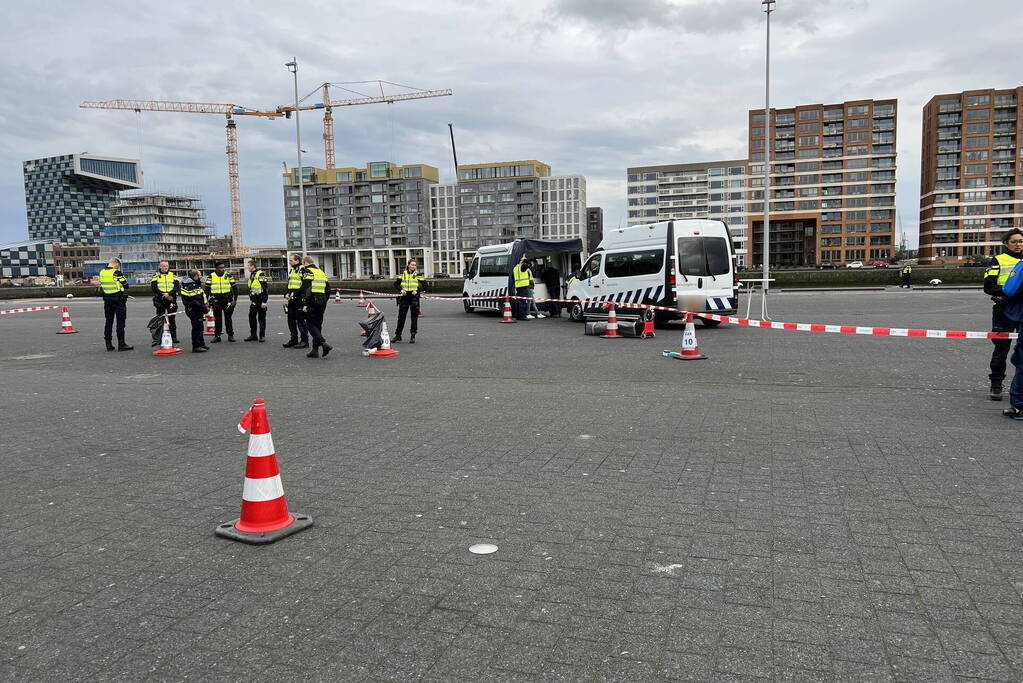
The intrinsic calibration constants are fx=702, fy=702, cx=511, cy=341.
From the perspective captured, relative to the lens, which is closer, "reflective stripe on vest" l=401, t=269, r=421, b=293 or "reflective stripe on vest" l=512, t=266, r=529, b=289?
"reflective stripe on vest" l=401, t=269, r=421, b=293

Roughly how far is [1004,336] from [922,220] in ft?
506

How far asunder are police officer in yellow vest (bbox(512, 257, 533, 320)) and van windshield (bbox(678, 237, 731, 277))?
5521 mm

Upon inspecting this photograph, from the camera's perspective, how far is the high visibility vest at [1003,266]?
722 cm

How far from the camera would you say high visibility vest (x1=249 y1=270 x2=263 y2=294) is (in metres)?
15.4

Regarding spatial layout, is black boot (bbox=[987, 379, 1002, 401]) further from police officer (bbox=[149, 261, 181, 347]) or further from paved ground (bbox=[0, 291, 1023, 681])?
police officer (bbox=[149, 261, 181, 347])

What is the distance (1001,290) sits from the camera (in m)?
7.23

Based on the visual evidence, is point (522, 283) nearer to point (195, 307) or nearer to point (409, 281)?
point (409, 281)

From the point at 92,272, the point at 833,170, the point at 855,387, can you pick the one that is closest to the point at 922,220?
the point at 833,170

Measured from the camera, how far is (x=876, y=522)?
4074mm

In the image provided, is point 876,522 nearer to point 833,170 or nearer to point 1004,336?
Answer: point 1004,336

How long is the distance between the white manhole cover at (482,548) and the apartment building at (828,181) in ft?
420

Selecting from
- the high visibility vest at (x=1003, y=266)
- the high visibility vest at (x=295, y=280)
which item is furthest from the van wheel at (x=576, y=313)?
the high visibility vest at (x=1003, y=266)

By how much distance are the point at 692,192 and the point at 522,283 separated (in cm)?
12227

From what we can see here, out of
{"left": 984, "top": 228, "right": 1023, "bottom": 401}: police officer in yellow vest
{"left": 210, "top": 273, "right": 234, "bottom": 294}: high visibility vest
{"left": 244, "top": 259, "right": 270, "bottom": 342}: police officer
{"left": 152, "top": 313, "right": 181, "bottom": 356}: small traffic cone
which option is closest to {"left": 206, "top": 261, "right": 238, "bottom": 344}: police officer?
{"left": 210, "top": 273, "right": 234, "bottom": 294}: high visibility vest
